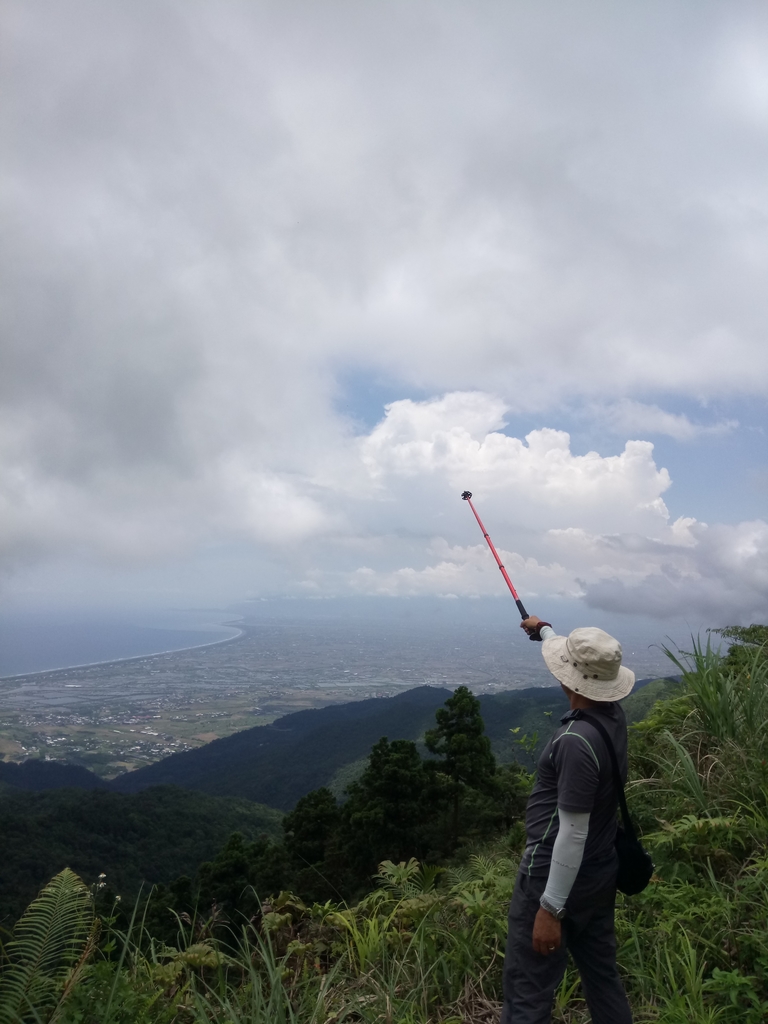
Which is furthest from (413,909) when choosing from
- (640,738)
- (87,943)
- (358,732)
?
(358,732)

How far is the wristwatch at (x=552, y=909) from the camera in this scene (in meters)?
2.51

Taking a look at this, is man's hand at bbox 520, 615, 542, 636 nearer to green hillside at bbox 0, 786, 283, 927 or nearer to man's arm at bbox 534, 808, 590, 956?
man's arm at bbox 534, 808, 590, 956

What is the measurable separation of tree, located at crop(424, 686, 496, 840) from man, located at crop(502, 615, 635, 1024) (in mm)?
13570

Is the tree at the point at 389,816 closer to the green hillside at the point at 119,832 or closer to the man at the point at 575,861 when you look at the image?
the man at the point at 575,861

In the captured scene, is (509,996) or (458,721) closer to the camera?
(509,996)

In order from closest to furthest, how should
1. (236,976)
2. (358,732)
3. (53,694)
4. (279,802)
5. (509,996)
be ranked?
(509,996)
(236,976)
(279,802)
(358,732)
(53,694)

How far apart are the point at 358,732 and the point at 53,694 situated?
113279mm

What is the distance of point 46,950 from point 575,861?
2475 millimetres

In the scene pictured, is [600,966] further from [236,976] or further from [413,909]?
[236,976]

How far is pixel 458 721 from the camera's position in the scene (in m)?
16.3

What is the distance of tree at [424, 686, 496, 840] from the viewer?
15.6 m

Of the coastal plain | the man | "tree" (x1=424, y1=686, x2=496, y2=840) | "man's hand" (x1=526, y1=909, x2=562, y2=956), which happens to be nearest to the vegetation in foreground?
the man

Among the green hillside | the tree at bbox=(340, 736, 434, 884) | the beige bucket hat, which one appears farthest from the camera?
the green hillside

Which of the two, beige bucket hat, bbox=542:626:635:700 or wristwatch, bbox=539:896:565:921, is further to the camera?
beige bucket hat, bbox=542:626:635:700
